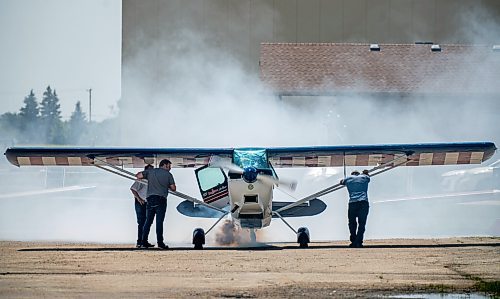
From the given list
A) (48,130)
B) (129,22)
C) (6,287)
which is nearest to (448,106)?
(129,22)

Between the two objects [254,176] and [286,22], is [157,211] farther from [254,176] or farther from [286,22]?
[286,22]

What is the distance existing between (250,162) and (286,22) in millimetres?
26905

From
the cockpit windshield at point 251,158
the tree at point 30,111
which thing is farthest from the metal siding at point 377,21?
the tree at point 30,111

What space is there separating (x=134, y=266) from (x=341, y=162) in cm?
886

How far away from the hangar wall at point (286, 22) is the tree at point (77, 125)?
2490 inches

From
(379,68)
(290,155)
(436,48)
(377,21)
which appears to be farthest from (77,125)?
(290,155)

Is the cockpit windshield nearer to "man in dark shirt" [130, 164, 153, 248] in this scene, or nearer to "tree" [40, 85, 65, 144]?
"man in dark shirt" [130, 164, 153, 248]

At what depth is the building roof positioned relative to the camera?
42406mm

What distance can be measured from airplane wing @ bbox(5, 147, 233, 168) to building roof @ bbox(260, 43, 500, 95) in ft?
57.2

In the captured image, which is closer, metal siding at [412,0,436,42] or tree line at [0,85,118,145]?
metal siding at [412,0,436,42]

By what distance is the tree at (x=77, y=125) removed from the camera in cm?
11664

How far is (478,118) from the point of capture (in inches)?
1625

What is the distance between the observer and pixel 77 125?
126125mm

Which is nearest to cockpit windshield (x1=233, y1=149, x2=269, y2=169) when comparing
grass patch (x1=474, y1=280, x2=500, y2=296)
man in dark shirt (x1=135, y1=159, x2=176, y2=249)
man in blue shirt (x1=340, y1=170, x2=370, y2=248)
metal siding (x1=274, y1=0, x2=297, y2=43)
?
man in dark shirt (x1=135, y1=159, x2=176, y2=249)
